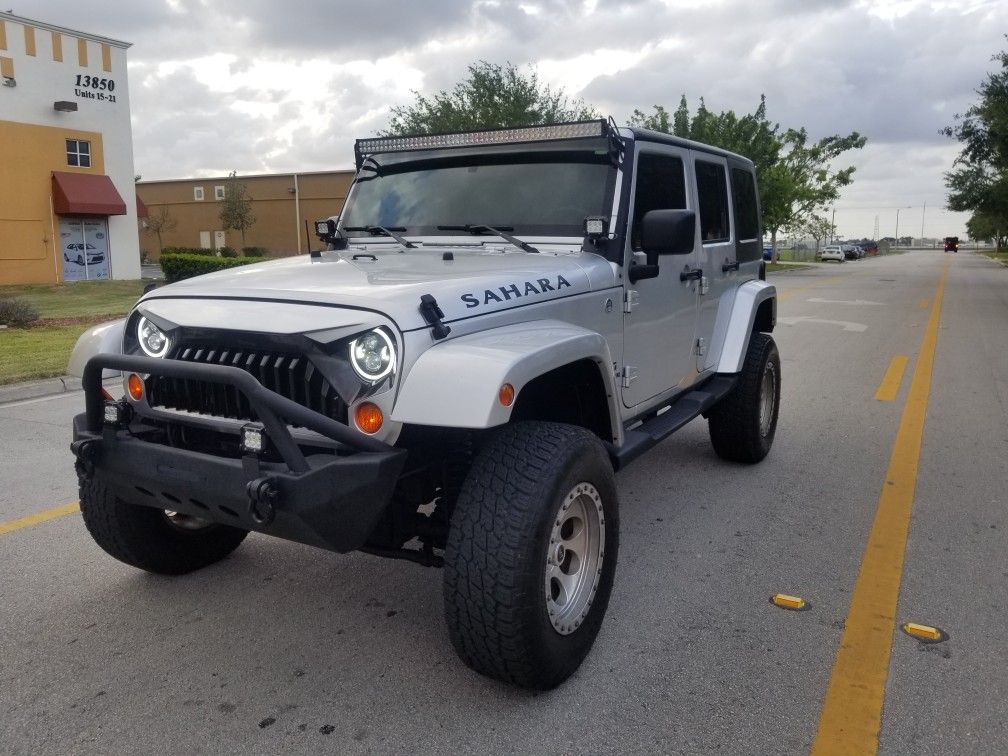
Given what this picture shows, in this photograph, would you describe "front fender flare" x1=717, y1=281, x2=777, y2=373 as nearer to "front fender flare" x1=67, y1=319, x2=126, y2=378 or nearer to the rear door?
the rear door

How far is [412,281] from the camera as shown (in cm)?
312

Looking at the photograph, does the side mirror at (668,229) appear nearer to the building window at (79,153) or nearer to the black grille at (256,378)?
the black grille at (256,378)

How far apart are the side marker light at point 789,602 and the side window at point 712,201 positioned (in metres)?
2.10

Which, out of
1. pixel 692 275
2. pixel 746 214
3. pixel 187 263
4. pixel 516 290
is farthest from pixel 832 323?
pixel 187 263

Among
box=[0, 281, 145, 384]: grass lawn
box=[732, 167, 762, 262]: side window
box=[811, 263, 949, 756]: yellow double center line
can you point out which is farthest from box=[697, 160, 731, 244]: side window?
box=[0, 281, 145, 384]: grass lawn

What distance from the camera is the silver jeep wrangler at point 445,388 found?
267cm

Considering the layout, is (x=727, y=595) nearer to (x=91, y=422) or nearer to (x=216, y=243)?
(x=91, y=422)

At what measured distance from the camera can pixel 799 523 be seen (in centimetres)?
476

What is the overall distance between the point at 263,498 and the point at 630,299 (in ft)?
6.71

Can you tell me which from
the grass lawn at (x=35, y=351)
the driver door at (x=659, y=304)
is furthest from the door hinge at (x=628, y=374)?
the grass lawn at (x=35, y=351)

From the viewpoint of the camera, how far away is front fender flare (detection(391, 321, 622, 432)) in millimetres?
2580

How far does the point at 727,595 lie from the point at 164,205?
55842mm

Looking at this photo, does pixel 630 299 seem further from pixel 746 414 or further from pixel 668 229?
pixel 746 414

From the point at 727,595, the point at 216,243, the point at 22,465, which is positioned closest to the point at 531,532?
the point at 727,595
